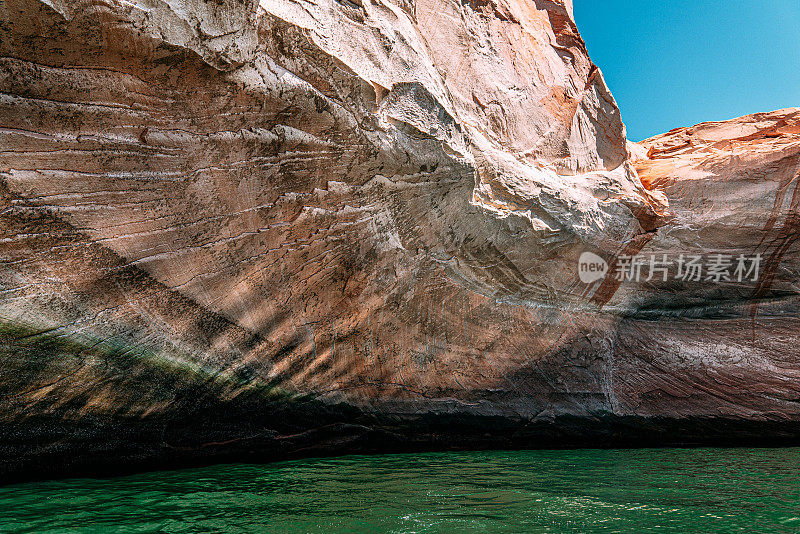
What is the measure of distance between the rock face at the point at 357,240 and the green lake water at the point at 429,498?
0.68 metres

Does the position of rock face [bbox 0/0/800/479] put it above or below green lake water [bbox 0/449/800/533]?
above

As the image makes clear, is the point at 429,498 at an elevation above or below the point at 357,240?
below

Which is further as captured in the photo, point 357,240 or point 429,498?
point 357,240

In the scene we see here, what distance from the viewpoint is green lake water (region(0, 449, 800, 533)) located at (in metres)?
2.51

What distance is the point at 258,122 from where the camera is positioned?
3354 mm

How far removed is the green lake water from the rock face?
2.23 ft

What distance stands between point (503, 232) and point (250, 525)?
331 centimetres

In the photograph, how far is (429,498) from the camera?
3.05 m

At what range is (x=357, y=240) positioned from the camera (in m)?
4.19

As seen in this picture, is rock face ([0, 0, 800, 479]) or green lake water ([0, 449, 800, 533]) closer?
green lake water ([0, 449, 800, 533])

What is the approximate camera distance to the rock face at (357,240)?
9.80 feet

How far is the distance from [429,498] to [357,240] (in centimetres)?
204

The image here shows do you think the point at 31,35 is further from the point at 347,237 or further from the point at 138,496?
the point at 138,496

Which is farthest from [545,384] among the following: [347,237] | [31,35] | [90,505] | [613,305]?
[31,35]
